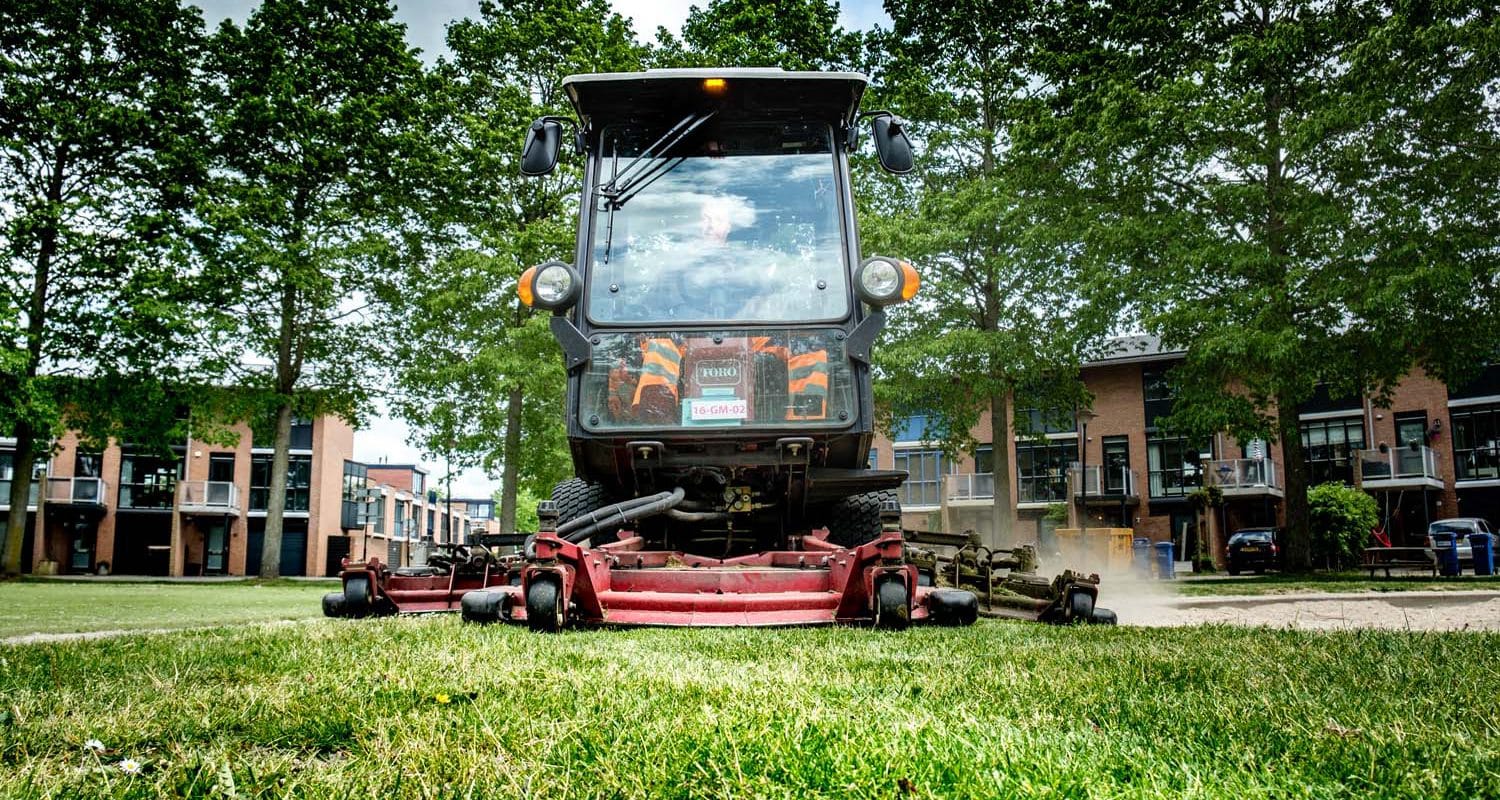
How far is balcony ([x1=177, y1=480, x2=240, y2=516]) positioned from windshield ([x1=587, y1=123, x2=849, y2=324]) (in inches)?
1934

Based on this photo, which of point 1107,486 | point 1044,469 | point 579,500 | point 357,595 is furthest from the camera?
point 1044,469

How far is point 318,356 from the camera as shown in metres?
25.2

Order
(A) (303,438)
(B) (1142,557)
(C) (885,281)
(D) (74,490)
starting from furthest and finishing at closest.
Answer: (A) (303,438), (D) (74,490), (B) (1142,557), (C) (885,281)

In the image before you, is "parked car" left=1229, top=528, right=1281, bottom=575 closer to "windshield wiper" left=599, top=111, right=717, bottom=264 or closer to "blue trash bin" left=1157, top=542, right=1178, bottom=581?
"blue trash bin" left=1157, top=542, right=1178, bottom=581

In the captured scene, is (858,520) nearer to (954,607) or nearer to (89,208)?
(954,607)

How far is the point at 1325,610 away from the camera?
9812 mm

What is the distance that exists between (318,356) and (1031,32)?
59.7 feet

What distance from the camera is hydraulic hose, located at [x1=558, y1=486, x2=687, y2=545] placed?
6.26m

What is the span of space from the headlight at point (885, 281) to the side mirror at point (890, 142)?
64 cm

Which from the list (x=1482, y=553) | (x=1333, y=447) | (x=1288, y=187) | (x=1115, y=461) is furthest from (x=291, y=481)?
(x=1482, y=553)

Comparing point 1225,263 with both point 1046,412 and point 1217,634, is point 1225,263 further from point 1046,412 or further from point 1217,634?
point 1217,634

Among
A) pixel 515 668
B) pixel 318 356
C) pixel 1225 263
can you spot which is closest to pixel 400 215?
pixel 318 356

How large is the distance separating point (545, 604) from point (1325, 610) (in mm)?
7899

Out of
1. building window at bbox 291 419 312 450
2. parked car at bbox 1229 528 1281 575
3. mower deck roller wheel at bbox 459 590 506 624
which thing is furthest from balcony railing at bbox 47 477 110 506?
mower deck roller wheel at bbox 459 590 506 624
